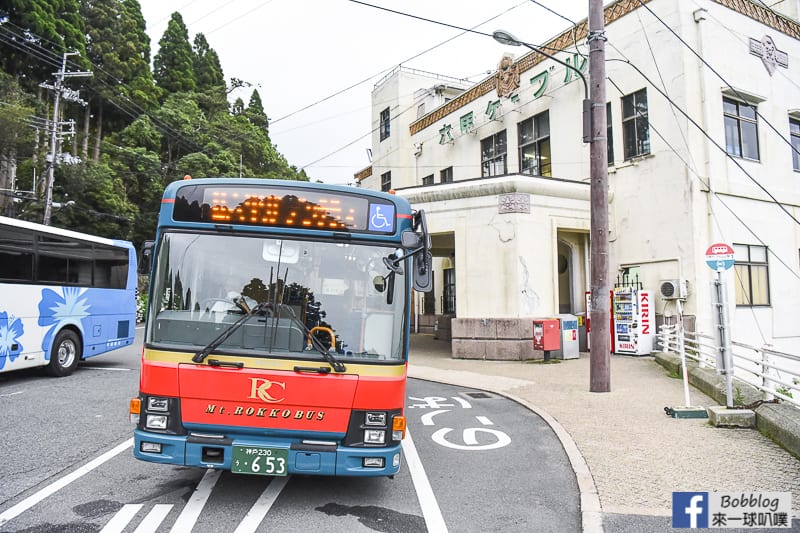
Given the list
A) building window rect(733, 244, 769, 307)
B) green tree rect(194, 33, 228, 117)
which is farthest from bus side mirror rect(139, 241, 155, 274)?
green tree rect(194, 33, 228, 117)

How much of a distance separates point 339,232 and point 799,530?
440cm

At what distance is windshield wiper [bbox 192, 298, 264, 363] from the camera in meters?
4.16

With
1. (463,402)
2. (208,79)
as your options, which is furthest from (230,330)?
(208,79)

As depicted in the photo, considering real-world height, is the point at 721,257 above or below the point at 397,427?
above

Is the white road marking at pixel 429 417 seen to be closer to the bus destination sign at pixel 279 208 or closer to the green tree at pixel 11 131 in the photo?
the bus destination sign at pixel 279 208

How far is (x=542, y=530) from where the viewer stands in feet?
13.4

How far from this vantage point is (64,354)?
36.8 feet

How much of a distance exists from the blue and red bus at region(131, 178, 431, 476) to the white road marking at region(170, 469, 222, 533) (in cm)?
43

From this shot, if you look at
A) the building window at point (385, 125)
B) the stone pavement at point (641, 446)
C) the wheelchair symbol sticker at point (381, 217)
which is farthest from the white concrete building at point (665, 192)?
the building window at point (385, 125)

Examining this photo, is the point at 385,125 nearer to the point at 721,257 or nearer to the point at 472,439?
the point at 721,257

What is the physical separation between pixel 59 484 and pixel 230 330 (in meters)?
2.45

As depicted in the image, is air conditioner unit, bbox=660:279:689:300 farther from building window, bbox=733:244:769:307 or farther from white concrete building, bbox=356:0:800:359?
building window, bbox=733:244:769:307

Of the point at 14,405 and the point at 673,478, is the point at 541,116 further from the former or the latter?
the point at 14,405

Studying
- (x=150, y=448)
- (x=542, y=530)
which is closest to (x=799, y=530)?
(x=542, y=530)
